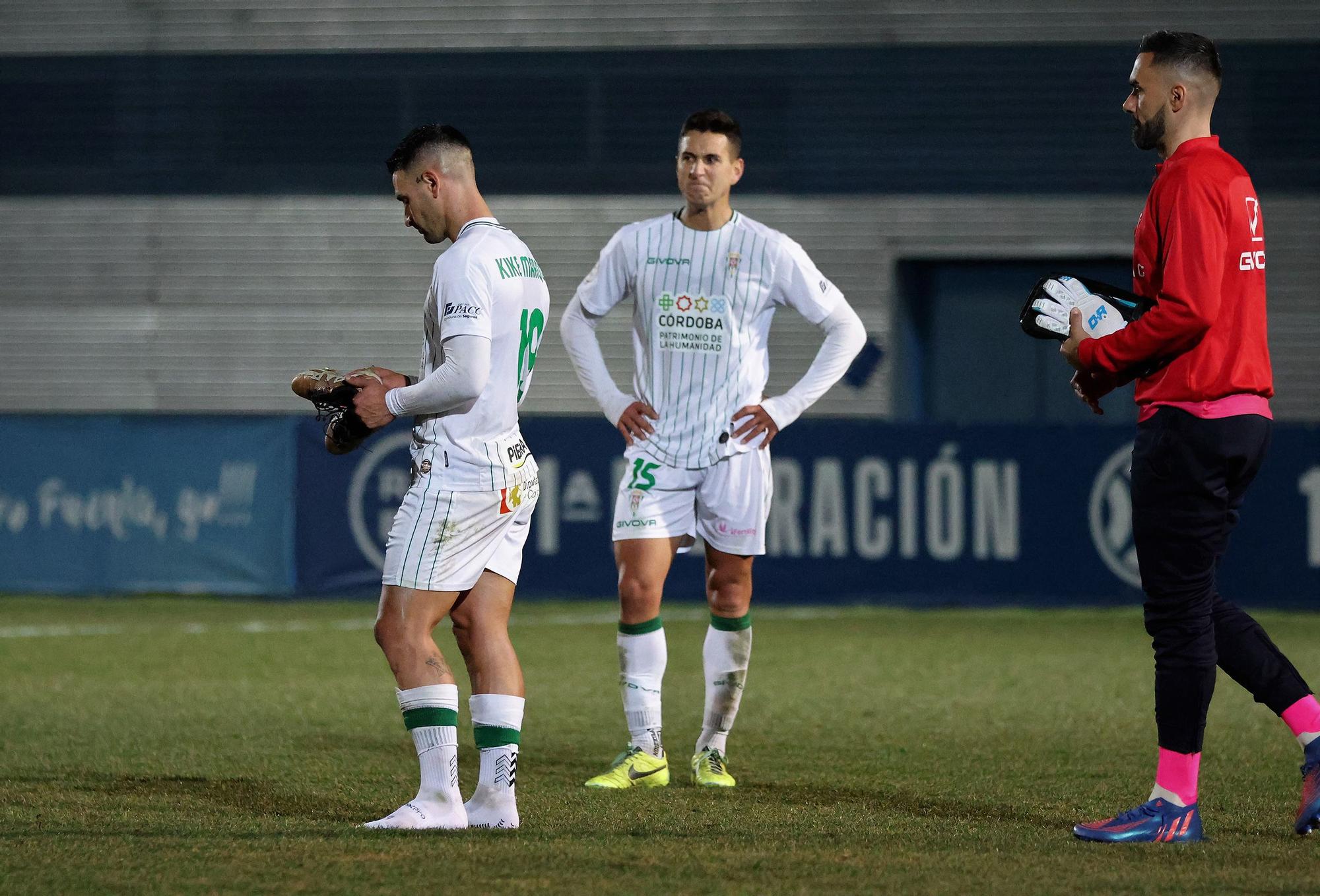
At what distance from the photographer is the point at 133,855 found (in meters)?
4.31

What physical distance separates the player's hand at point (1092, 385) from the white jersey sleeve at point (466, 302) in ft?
5.29

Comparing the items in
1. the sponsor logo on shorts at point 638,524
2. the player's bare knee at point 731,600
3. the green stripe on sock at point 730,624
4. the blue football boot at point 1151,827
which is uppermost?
the sponsor logo on shorts at point 638,524

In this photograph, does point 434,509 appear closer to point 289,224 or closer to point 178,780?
point 178,780

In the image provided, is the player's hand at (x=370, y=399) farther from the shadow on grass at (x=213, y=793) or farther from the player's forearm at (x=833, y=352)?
the player's forearm at (x=833, y=352)

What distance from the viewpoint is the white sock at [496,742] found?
4758 mm

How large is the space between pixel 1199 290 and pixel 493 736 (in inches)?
89.3

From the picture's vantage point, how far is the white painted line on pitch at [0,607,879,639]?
11508 mm

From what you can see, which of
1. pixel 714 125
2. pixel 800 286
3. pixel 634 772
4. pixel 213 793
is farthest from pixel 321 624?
pixel 714 125

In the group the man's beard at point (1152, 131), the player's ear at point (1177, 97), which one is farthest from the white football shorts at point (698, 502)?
the player's ear at point (1177, 97)

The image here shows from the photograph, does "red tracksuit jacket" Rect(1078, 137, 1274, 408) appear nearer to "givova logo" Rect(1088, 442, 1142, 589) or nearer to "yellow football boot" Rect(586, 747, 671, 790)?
"yellow football boot" Rect(586, 747, 671, 790)

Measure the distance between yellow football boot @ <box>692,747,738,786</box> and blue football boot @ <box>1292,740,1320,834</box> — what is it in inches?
71.9

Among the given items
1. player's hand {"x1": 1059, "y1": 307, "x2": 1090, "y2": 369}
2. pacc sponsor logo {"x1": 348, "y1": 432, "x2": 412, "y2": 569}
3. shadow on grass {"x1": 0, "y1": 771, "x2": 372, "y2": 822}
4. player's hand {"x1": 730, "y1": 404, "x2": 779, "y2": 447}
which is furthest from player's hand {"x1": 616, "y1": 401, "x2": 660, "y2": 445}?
pacc sponsor logo {"x1": 348, "y1": 432, "x2": 412, "y2": 569}

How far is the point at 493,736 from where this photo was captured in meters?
4.79

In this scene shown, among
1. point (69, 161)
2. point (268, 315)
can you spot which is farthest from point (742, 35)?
point (69, 161)
